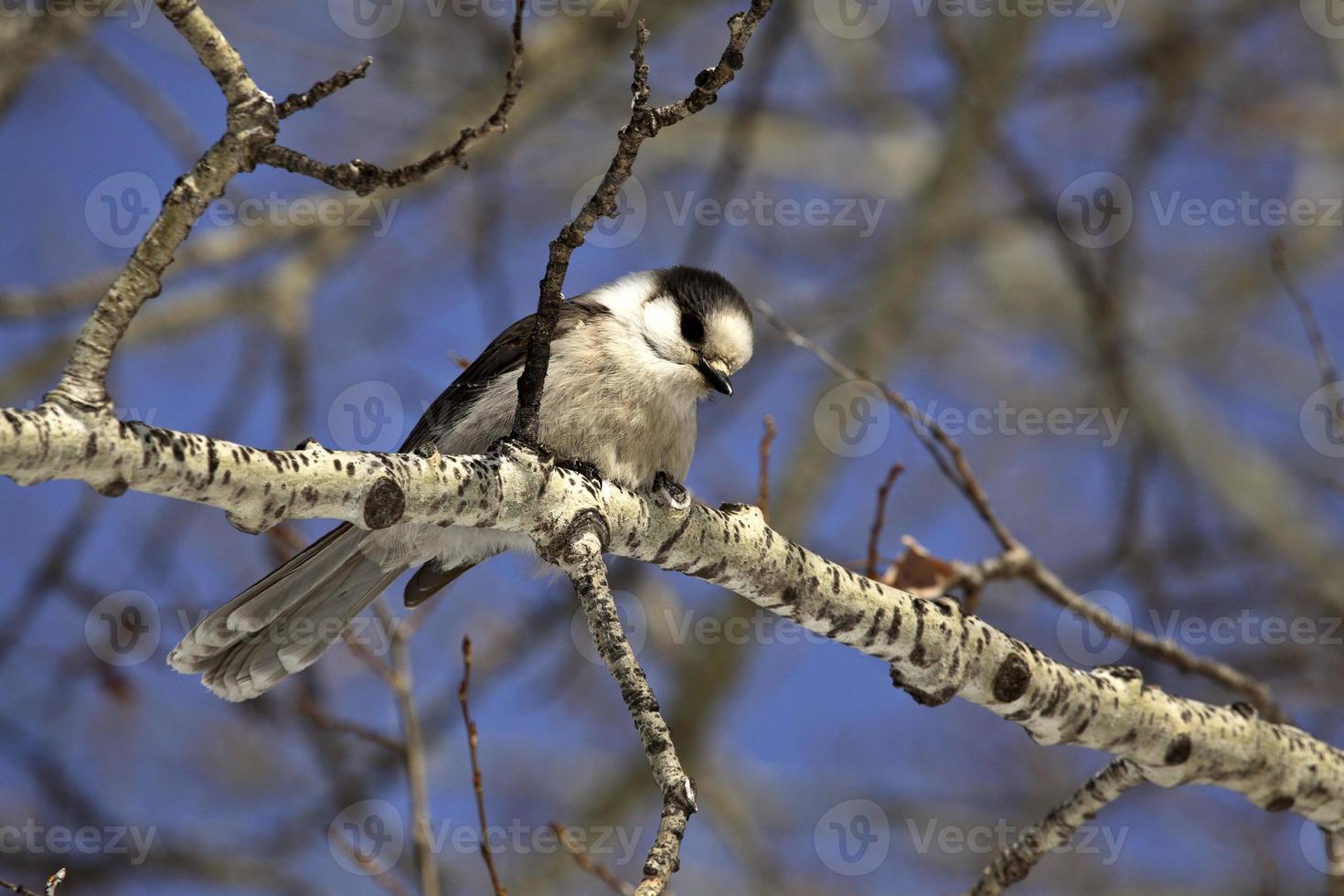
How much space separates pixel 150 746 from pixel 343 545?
14.0 ft

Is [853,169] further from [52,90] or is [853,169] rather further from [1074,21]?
[52,90]

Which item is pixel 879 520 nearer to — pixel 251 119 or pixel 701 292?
pixel 701 292

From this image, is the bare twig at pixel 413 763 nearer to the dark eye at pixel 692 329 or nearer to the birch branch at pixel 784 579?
the birch branch at pixel 784 579

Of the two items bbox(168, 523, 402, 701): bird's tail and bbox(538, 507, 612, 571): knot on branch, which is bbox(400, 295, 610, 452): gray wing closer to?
bbox(168, 523, 402, 701): bird's tail

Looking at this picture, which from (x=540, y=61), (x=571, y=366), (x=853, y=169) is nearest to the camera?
(x=571, y=366)

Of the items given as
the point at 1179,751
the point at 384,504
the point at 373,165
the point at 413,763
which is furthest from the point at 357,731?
the point at 1179,751

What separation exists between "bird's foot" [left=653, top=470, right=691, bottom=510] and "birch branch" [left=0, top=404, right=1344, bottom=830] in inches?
0.7

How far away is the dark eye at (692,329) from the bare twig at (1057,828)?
4.51 ft

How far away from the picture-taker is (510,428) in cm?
285

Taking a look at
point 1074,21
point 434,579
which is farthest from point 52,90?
point 1074,21

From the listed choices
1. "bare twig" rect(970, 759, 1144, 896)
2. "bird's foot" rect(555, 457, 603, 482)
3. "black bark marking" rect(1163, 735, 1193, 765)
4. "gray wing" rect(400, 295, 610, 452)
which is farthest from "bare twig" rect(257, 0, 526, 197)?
"black bark marking" rect(1163, 735, 1193, 765)

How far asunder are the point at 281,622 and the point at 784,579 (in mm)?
1264

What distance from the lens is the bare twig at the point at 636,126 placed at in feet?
5.90

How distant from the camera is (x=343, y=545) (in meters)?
2.90
